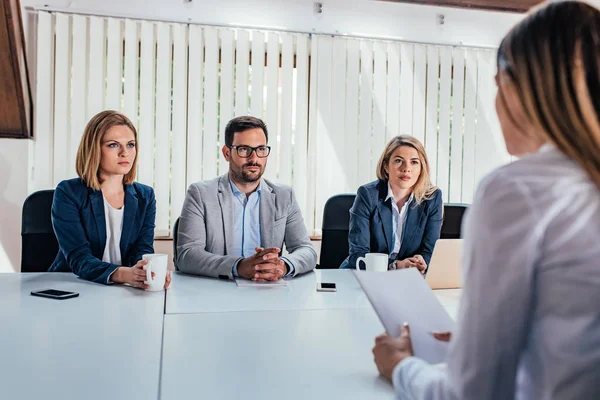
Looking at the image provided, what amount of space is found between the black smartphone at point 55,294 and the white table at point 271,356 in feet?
1.42

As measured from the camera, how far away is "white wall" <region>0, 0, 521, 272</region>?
3.44 m

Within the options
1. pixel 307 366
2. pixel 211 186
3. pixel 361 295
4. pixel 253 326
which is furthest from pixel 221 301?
pixel 211 186

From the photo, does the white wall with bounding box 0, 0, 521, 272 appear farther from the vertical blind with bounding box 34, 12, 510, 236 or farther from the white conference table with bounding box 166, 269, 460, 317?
the white conference table with bounding box 166, 269, 460, 317

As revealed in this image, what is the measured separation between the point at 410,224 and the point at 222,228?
0.97 m

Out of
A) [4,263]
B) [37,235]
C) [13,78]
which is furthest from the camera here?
[4,263]

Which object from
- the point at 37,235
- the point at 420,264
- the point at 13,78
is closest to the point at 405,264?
the point at 420,264

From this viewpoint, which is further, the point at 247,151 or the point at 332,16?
the point at 332,16

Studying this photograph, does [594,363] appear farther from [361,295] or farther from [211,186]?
[211,186]

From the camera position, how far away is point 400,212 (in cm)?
276

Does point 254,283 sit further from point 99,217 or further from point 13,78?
point 13,78

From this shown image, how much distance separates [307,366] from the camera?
1048 mm

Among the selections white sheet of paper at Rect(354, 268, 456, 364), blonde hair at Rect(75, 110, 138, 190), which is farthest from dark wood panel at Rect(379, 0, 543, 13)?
white sheet of paper at Rect(354, 268, 456, 364)

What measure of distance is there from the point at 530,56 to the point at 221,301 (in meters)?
1.24

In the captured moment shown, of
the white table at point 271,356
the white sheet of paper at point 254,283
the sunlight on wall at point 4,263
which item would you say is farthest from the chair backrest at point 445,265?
the sunlight on wall at point 4,263
